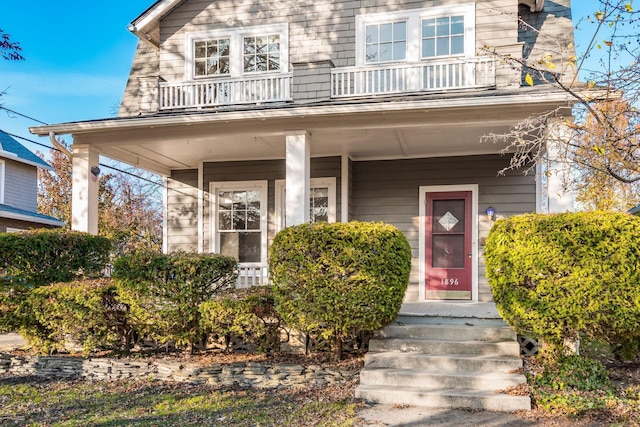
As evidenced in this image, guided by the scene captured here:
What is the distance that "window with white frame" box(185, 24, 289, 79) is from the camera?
8.73 meters

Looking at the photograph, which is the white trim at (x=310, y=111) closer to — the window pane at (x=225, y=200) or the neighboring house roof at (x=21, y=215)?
the window pane at (x=225, y=200)

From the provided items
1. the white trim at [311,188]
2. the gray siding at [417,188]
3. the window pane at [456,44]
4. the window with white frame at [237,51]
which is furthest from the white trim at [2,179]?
Result: the window pane at [456,44]

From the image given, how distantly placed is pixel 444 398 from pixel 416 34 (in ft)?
19.2

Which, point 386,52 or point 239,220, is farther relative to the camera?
point 239,220

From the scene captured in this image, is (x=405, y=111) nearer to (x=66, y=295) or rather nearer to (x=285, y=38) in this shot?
(x=285, y=38)

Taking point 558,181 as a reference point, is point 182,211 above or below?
below

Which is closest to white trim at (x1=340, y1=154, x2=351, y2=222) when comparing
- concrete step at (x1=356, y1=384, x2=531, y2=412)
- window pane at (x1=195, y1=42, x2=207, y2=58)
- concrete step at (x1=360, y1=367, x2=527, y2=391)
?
window pane at (x1=195, y1=42, x2=207, y2=58)

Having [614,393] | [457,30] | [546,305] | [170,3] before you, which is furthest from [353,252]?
[170,3]

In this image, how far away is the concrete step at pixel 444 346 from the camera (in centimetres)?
539

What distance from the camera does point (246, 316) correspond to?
5.59m

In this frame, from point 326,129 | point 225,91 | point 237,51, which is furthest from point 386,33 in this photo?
point 225,91

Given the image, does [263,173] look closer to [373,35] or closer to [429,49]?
[373,35]

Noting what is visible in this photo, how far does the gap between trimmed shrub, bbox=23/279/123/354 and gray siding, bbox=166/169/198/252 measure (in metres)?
3.15

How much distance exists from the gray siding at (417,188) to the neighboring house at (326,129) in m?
0.02
